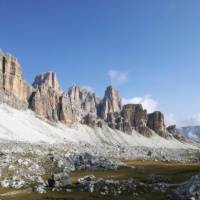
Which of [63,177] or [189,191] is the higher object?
[63,177]

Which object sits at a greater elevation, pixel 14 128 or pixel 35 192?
pixel 14 128

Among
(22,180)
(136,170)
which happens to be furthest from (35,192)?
(136,170)

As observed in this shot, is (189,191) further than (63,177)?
No

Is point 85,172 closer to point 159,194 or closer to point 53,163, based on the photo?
point 53,163

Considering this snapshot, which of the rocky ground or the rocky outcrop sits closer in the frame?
the rocky outcrop

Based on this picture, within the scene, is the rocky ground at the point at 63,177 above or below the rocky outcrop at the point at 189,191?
above

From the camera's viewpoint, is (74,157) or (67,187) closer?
(67,187)

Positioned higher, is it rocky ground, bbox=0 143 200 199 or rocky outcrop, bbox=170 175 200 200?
rocky ground, bbox=0 143 200 199

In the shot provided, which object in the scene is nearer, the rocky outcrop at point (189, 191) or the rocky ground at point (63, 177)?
the rocky outcrop at point (189, 191)

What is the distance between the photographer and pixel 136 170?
392 ft

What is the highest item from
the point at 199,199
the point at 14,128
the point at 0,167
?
the point at 14,128

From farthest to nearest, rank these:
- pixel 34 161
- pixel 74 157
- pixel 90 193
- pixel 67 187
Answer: pixel 74 157 < pixel 34 161 < pixel 67 187 < pixel 90 193

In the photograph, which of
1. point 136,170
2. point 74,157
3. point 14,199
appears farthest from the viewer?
point 74,157

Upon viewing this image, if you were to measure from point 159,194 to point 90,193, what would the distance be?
12.9 meters
